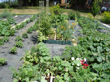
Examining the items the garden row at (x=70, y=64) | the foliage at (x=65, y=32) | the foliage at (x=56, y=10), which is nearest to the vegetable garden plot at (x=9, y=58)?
the garden row at (x=70, y=64)

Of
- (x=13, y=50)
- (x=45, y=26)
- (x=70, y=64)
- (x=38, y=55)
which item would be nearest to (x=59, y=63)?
(x=70, y=64)

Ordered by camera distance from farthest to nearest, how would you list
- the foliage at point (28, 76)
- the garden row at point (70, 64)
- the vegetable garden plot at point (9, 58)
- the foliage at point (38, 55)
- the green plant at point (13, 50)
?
1. the green plant at point (13, 50)
2. the foliage at point (38, 55)
3. the vegetable garden plot at point (9, 58)
4. the garden row at point (70, 64)
5. the foliage at point (28, 76)

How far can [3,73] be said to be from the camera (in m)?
2.70

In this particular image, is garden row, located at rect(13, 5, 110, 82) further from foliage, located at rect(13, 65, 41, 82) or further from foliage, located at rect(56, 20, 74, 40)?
foliage, located at rect(56, 20, 74, 40)

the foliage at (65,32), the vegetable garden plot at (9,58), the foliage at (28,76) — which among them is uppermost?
the foliage at (65,32)

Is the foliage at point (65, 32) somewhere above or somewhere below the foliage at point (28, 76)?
above

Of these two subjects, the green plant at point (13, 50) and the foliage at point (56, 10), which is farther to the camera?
the foliage at point (56, 10)

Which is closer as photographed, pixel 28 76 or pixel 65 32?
pixel 28 76

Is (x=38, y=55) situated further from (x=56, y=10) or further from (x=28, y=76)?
(x=56, y=10)

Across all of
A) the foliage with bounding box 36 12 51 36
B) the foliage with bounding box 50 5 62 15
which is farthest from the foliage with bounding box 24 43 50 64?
the foliage with bounding box 50 5 62 15

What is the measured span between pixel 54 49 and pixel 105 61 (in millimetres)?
1696

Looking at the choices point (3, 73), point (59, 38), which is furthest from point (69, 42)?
point (3, 73)

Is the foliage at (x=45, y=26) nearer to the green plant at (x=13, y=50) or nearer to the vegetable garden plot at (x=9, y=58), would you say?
the vegetable garden plot at (x=9, y=58)

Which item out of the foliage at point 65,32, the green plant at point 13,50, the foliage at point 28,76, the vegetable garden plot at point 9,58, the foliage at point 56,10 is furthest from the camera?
the foliage at point 56,10
